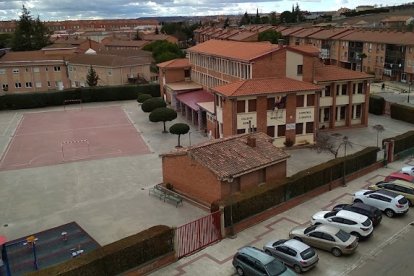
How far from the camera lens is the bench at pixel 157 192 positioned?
97.5 ft

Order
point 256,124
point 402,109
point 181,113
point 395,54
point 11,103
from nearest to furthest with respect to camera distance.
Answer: point 256,124 → point 402,109 → point 181,113 → point 11,103 → point 395,54

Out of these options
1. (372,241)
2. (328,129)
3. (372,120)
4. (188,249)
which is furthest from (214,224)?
(372,120)

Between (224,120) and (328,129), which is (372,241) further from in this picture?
(328,129)

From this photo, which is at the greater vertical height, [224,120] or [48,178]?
[224,120]

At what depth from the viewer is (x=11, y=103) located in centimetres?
6456

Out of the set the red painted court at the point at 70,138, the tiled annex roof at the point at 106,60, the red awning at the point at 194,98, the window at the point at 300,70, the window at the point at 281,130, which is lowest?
the red painted court at the point at 70,138

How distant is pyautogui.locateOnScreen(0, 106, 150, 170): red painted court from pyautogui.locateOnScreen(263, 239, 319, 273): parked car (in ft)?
76.0

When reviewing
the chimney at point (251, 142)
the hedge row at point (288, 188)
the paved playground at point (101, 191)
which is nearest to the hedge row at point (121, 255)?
the hedge row at point (288, 188)

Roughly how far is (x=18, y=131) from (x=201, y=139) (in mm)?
22444

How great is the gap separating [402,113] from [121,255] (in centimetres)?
4153

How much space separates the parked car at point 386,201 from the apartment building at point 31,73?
65799 millimetres

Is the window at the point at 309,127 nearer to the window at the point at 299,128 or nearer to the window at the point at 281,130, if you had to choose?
the window at the point at 299,128

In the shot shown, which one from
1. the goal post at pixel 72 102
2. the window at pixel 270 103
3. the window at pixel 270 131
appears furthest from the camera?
the goal post at pixel 72 102

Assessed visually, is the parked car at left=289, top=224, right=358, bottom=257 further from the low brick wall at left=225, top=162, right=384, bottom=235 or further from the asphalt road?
the low brick wall at left=225, top=162, right=384, bottom=235
